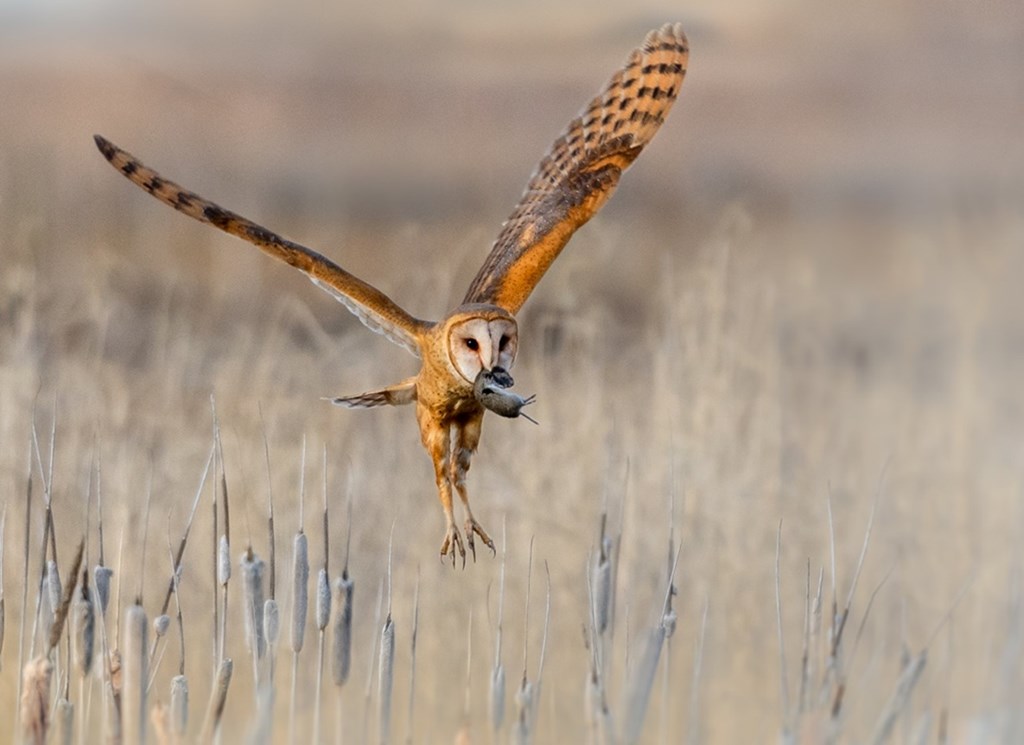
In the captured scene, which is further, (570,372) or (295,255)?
(570,372)

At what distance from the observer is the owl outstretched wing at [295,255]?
3.39 metres

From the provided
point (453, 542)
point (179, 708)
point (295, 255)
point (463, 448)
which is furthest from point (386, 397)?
point (179, 708)

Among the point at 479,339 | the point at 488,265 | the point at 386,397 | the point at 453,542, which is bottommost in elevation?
the point at 453,542

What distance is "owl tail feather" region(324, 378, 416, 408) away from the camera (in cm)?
388

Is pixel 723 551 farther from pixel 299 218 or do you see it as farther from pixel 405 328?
pixel 299 218

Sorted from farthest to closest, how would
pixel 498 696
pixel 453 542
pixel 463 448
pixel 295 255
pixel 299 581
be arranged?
pixel 463 448, pixel 453 542, pixel 295 255, pixel 498 696, pixel 299 581

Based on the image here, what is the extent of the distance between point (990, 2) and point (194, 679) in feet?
27.9

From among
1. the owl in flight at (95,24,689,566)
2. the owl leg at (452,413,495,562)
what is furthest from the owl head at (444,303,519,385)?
the owl leg at (452,413,495,562)

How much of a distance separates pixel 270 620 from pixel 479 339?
71 centimetres

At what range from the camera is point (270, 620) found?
303cm

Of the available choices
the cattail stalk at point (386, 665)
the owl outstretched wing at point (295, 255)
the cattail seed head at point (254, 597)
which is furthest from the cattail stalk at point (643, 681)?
the owl outstretched wing at point (295, 255)

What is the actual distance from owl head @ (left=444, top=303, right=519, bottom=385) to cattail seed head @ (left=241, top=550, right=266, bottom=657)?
2.22ft

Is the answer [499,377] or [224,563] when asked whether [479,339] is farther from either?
[224,563]

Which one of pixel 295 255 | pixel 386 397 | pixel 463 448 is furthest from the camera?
pixel 386 397
